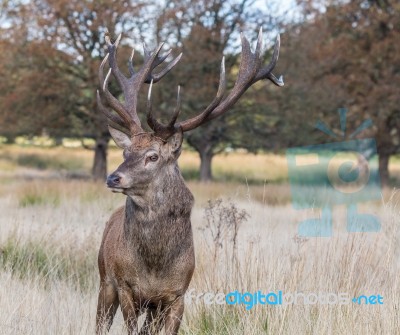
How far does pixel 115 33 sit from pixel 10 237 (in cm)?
1229

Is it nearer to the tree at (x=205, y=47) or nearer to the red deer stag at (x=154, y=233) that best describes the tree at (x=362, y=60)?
the tree at (x=205, y=47)

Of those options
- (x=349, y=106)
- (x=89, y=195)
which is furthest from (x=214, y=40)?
(x=89, y=195)

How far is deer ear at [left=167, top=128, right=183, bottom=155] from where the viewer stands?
3.59 m

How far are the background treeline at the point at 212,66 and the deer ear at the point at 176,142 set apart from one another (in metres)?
13.5

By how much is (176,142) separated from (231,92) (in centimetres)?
61

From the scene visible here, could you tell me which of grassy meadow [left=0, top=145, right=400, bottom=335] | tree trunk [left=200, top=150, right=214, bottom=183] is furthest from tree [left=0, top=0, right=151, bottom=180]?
grassy meadow [left=0, top=145, right=400, bottom=335]

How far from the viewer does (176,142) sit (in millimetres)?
3609

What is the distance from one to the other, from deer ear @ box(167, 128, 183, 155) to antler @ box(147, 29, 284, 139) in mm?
23

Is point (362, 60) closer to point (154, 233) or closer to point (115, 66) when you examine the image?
point (115, 66)

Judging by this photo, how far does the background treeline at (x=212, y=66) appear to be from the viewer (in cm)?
1750

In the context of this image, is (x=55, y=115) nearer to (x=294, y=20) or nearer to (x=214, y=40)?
(x=214, y=40)

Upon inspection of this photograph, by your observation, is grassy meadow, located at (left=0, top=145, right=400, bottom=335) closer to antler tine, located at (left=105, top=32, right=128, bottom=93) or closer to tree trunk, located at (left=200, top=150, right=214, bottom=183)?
antler tine, located at (left=105, top=32, right=128, bottom=93)

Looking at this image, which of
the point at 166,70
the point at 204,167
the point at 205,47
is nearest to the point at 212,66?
the point at 205,47

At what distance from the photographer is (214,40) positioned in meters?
18.0
